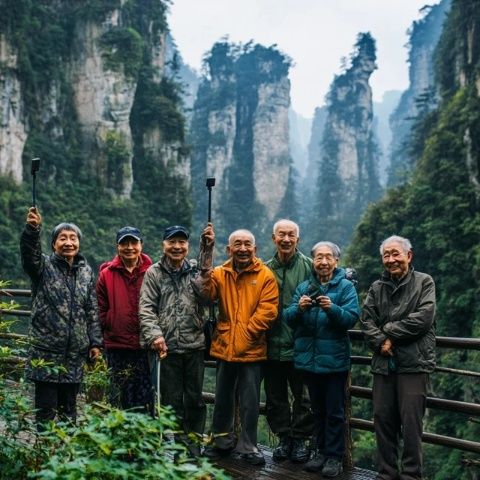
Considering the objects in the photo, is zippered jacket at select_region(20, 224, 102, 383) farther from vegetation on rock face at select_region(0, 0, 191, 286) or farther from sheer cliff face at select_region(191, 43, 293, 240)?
sheer cliff face at select_region(191, 43, 293, 240)

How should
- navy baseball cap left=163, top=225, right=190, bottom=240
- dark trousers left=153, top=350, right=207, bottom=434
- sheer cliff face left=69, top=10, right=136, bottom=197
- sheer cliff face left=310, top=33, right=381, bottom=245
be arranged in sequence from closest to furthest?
dark trousers left=153, top=350, right=207, bottom=434, navy baseball cap left=163, top=225, right=190, bottom=240, sheer cliff face left=69, top=10, right=136, bottom=197, sheer cliff face left=310, top=33, right=381, bottom=245

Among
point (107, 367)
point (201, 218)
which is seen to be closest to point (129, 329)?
point (107, 367)

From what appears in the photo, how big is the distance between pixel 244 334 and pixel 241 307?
0.17 meters

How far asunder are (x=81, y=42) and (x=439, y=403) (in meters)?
30.8

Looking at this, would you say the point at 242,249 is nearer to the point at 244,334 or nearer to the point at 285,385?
the point at 244,334

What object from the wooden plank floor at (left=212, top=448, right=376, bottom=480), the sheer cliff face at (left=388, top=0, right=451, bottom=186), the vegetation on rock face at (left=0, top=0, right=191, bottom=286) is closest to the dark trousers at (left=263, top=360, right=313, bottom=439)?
the wooden plank floor at (left=212, top=448, right=376, bottom=480)

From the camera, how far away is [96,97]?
31203 mm

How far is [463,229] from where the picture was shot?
1739 centimetres

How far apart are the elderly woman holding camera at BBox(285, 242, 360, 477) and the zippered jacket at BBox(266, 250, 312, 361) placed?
103mm

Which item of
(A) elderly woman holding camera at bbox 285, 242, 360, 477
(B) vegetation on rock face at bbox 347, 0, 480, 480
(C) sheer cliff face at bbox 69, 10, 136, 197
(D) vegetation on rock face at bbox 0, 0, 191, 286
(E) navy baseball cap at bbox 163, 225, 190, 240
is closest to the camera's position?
(A) elderly woman holding camera at bbox 285, 242, 360, 477

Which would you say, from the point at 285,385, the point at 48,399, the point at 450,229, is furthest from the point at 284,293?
the point at 450,229

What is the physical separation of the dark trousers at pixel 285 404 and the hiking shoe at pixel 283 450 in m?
0.04

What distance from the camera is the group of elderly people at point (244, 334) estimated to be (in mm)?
3225

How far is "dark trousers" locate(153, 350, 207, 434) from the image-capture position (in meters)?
3.52
